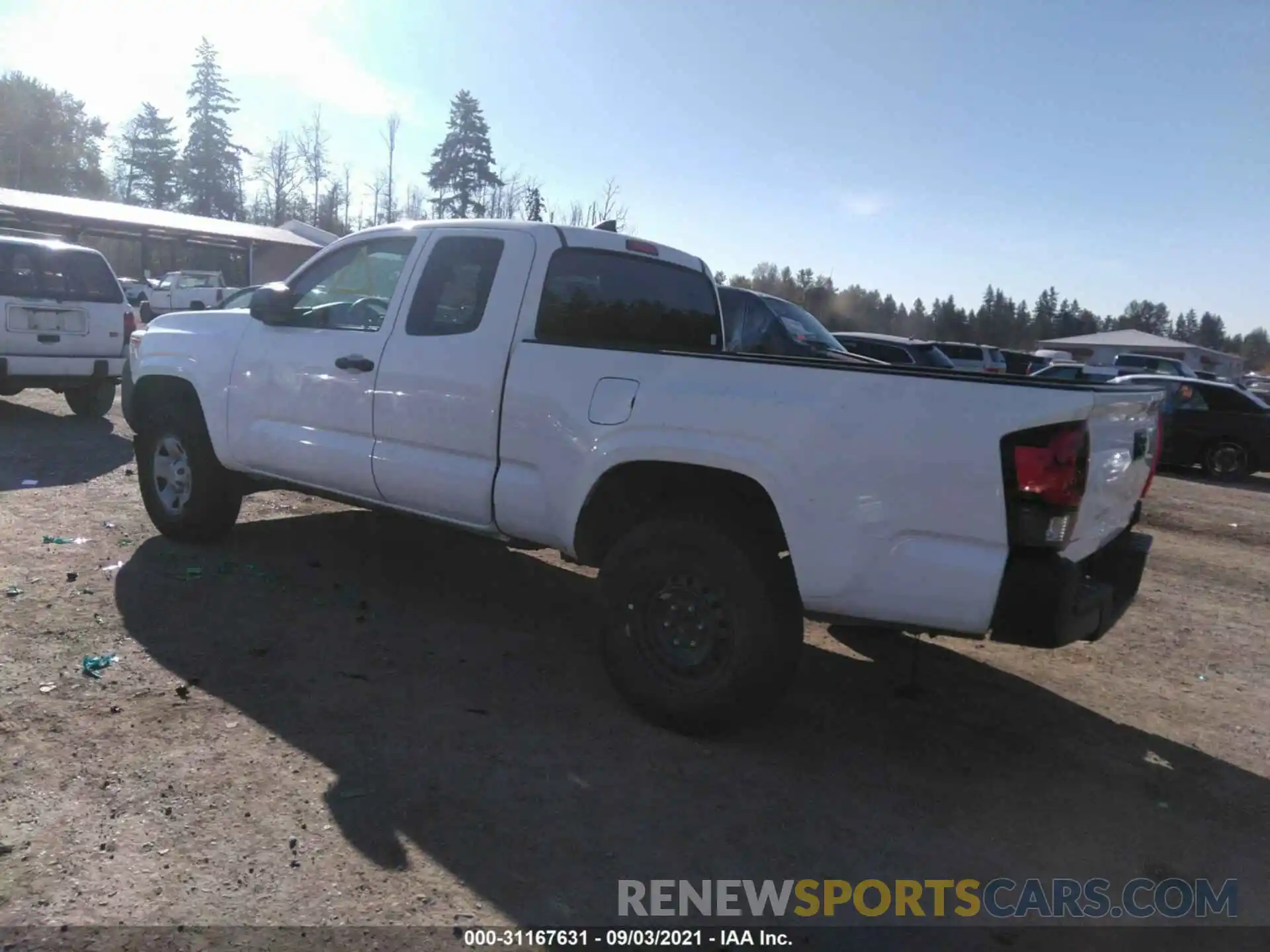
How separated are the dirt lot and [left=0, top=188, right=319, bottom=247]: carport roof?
27.4 metres

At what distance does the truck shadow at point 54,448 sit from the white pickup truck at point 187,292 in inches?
802

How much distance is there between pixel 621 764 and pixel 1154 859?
1908 millimetres

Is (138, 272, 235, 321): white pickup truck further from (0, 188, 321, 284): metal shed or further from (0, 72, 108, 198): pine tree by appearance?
(0, 72, 108, 198): pine tree

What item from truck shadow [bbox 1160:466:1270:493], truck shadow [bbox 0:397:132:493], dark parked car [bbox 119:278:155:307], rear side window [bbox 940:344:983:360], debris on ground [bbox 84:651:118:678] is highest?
rear side window [bbox 940:344:983:360]

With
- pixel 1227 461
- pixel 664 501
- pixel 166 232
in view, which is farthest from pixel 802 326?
pixel 166 232

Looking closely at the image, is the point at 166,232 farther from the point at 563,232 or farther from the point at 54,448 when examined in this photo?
the point at 563,232

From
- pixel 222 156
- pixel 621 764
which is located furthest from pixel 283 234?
pixel 621 764

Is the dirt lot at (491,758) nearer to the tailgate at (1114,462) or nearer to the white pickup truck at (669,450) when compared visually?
the white pickup truck at (669,450)

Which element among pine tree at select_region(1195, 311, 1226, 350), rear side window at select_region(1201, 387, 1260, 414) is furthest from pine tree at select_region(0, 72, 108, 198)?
pine tree at select_region(1195, 311, 1226, 350)

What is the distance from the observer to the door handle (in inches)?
198

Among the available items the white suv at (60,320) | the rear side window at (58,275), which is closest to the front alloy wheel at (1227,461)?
the white suv at (60,320)

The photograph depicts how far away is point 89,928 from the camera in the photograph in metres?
2.63

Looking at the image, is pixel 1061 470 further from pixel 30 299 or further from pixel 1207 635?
pixel 30 299

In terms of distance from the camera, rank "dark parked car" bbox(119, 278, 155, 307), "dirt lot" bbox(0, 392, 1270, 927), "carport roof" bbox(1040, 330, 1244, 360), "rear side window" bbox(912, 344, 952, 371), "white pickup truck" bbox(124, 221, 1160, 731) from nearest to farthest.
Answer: "dirt lot" bbox(0, 392, 1270, 927) → "white pickup truck" bbox(124, 221, 1160, 731) → "rear side window" bbox(912, 344, 952, 371) → "dark parked car" bbox(119, 278, 155, 307) → "carport roof" bbox(1040, 330, 1244, 360)
